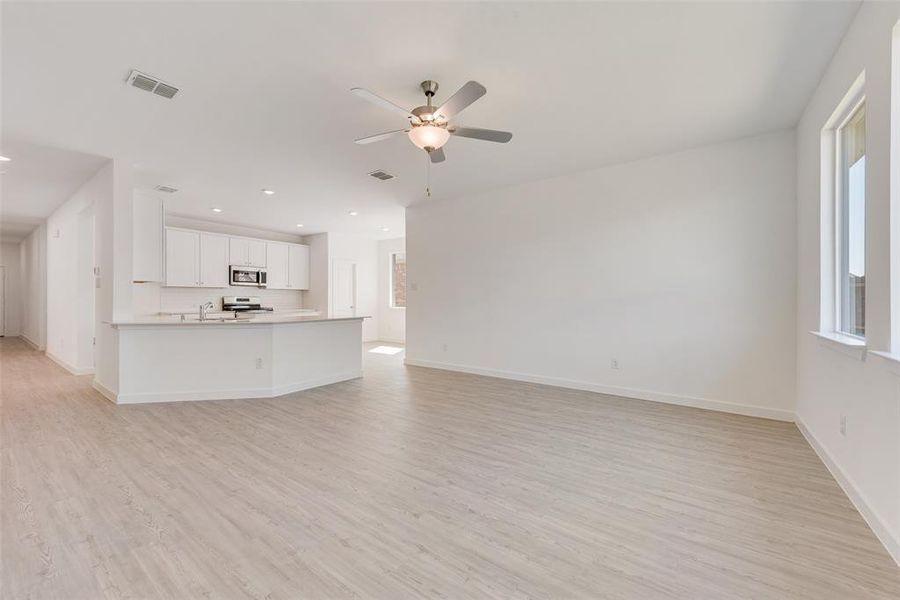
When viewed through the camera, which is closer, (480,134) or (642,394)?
(480,134)

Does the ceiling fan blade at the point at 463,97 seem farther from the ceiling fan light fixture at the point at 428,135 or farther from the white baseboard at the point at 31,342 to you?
the white baseboard at the point at 31,342

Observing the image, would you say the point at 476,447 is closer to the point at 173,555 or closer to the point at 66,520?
the point at 173,555

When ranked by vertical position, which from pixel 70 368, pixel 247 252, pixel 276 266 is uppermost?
pixel 247 252

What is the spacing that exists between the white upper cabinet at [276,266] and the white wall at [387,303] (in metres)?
2.29

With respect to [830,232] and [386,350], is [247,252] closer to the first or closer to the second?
[386,350]

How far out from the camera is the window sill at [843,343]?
220cm

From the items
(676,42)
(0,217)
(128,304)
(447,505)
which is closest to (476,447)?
(447,505)

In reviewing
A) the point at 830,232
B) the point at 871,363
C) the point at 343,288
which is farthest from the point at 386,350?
the point at 871,363

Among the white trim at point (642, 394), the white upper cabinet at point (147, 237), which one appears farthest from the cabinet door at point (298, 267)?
the white trim at point (642, 394)

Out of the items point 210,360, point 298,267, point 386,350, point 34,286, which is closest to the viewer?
point 210,360

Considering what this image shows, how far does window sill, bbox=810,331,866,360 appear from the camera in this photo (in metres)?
2.20

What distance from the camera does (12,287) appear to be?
33.6 feet

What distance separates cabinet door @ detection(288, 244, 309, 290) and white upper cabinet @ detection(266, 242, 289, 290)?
0.11 metres

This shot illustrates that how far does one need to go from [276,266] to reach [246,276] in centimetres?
82
